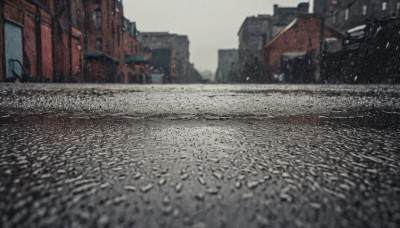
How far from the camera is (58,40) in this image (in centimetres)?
1720

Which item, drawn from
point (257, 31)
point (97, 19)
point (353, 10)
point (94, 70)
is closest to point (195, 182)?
point (94, 70)

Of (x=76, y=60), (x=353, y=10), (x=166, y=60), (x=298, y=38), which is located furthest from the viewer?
(x=166, y=60)

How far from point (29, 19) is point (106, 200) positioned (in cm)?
1649

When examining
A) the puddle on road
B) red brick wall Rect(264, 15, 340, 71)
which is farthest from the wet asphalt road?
red brick wall Rect(264, 15, 340, 71)

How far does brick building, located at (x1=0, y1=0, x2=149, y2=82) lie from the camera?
12242 mm

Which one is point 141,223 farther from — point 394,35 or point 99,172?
point 394,35

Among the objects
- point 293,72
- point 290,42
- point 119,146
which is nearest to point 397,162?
point 119,146

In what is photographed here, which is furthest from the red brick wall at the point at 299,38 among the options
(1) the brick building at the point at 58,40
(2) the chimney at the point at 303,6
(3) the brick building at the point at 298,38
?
(1) the brick building at the point at 58,40

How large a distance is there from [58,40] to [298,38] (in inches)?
869

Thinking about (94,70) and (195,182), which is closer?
(195,182)

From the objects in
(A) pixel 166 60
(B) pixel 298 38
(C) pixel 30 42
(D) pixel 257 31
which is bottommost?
(C) pixel 30 42

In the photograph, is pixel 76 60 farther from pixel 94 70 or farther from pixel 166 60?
pixel 166 60

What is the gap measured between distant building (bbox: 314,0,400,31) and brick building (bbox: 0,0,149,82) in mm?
22135

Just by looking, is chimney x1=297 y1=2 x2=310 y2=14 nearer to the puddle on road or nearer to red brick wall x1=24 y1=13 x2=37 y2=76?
red brick wall x1=24 y1=13 x2=37 y2=76
